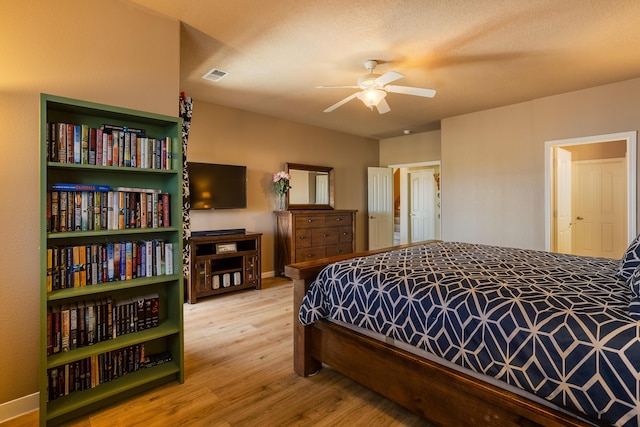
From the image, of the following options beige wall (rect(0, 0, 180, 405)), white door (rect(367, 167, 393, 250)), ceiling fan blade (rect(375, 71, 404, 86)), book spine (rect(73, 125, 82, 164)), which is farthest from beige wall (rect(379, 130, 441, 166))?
book spine (rect(73, 125, 82, 164))

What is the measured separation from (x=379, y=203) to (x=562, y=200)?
2.98 metres

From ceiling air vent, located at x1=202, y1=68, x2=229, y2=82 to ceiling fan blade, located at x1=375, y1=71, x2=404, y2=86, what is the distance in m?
1.64

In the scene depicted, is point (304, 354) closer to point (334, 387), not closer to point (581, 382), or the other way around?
point (334, 387)

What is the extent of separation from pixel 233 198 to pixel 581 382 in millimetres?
4040

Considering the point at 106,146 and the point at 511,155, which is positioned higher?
the point at 511,155

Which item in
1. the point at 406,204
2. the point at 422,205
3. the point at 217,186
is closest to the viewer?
the point at 217,186

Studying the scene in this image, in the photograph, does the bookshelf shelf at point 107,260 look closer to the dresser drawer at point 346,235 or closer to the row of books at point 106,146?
the row of books at point 106,146

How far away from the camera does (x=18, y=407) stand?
1753 millimetres

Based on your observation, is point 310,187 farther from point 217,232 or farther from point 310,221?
point 217,232

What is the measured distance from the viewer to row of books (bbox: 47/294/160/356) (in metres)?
1.69

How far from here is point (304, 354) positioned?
212cm

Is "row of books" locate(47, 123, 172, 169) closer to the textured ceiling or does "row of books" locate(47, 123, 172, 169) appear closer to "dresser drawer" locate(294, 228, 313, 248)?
the textured ceiling

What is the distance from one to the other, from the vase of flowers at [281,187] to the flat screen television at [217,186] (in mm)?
567

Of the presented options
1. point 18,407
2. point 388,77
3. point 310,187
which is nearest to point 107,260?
point 18,407
